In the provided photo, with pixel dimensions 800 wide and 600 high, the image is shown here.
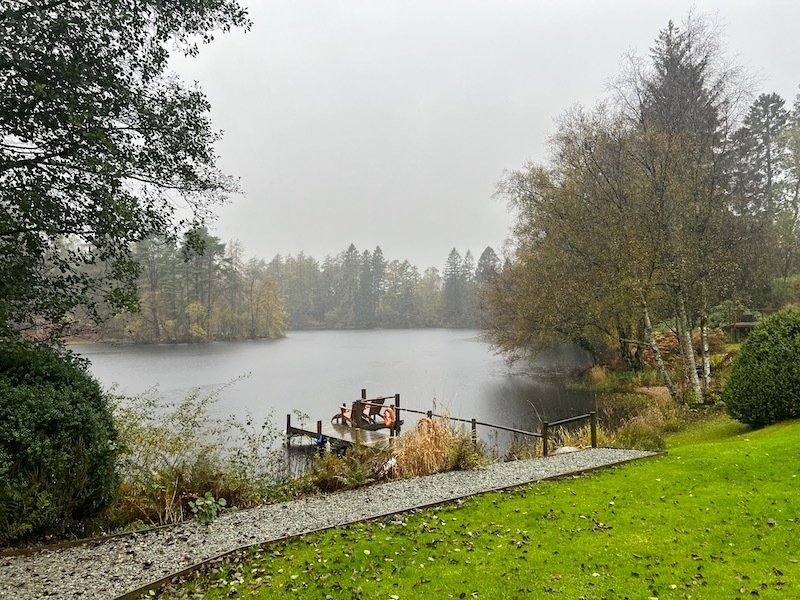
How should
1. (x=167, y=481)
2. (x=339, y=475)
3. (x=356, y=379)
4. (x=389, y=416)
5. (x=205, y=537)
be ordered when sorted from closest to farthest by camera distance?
1. (x=205, y=537)
2. (x=167, y=481)
3. (x=339, y=475)
4. (x=389, y=416)
5. (x=356, y=379)

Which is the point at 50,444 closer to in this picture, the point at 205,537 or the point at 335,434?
the point at 205,537

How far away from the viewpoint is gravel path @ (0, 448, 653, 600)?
3646 millimetres

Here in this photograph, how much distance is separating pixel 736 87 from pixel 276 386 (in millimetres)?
20848

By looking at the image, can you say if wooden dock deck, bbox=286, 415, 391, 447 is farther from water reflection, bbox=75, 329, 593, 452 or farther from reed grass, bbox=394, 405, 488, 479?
reed grass, bbox=394, 405, 488, 479

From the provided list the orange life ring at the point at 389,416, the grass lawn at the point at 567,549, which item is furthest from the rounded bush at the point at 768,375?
the orange life ring at the point at 389,416

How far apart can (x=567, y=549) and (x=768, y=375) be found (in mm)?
7209

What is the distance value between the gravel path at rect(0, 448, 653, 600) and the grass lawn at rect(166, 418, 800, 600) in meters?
0.33

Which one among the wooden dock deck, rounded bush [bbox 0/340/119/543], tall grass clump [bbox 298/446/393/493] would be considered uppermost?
rounded bush [bbox 0/340/119/543]

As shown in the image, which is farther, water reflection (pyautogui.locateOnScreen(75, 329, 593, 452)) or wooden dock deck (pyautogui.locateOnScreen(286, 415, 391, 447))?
water reflection (pyautogui.locateOnScreen(75, 329, 593, 452))

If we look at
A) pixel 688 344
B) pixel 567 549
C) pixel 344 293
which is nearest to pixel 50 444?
pixel 567 549

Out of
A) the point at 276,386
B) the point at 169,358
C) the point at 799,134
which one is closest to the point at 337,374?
the point at 276,386

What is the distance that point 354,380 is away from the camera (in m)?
25.2

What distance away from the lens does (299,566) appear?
392cm

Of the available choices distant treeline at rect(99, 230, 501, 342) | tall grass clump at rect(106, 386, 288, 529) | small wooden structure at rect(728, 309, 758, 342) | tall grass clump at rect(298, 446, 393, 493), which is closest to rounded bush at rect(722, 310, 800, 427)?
tall grass clump at rect(298, 446, 393, 493)
